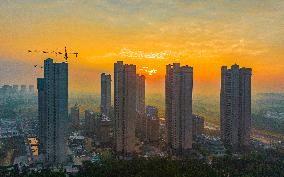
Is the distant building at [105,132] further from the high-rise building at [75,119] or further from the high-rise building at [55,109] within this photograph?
the high-rise building at [75,119]

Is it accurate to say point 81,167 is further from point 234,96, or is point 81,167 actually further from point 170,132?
point 234,96

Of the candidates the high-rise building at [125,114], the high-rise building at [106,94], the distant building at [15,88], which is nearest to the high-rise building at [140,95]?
the high-rise building at [106,94]

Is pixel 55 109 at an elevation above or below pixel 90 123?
above

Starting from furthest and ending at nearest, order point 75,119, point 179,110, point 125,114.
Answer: point 75,119, point 179,110, point 125,114

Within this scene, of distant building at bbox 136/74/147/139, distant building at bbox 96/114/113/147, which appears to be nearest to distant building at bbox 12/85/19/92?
distant building at bbox 136/74/147/139

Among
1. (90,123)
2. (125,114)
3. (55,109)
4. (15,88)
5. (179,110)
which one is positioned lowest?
(90,123)

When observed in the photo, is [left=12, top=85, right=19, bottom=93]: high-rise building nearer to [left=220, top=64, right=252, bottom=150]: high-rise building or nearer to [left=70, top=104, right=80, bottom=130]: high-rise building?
[left=70, top=104, right=80, bottom=130]: high-rise building

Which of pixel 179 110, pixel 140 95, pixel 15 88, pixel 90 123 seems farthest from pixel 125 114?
pixel 15 88

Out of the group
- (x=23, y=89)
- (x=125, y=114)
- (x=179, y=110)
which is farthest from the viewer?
(x=23, y=89)

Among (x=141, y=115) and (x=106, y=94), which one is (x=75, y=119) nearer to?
(x=106, y=94)
